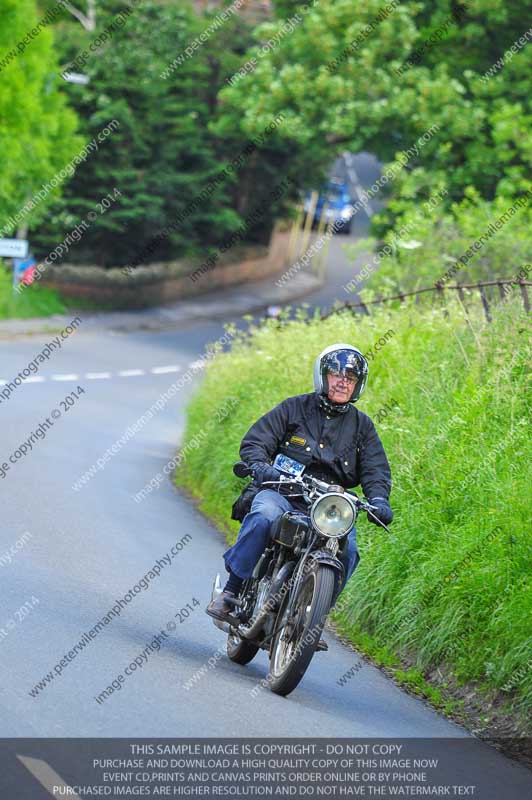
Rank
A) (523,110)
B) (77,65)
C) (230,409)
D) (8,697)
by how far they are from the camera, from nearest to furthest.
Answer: (8,697), (230,409), (523,110), (77,65)

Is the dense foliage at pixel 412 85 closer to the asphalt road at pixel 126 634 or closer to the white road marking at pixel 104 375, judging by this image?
the white road marking at pixel 104 375

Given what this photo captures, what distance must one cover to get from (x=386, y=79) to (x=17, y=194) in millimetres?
10543

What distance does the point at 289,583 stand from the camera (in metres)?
8.45

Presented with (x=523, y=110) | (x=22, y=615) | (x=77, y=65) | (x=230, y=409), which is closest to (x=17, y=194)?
(x=77, y=65)

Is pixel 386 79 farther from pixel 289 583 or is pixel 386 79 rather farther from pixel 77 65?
pixel 289 583

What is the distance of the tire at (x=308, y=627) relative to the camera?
7.86m

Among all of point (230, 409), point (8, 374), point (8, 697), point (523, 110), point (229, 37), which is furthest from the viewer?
point (229, 37)

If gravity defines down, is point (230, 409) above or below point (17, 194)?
above

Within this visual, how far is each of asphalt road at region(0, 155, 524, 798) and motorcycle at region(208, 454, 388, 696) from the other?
22cm

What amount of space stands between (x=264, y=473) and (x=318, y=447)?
44cm

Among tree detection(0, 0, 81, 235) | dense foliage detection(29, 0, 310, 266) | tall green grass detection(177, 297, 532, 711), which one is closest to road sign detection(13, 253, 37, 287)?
tree detection(0, 0, 81, 235)

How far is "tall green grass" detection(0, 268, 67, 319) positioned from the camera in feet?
126

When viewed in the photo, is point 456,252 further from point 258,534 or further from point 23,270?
point 23,270

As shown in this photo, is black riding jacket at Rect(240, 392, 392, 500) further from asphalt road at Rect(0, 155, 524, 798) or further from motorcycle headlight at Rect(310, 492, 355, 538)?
asphalt road at Rect(0, 155, 524, 798)
